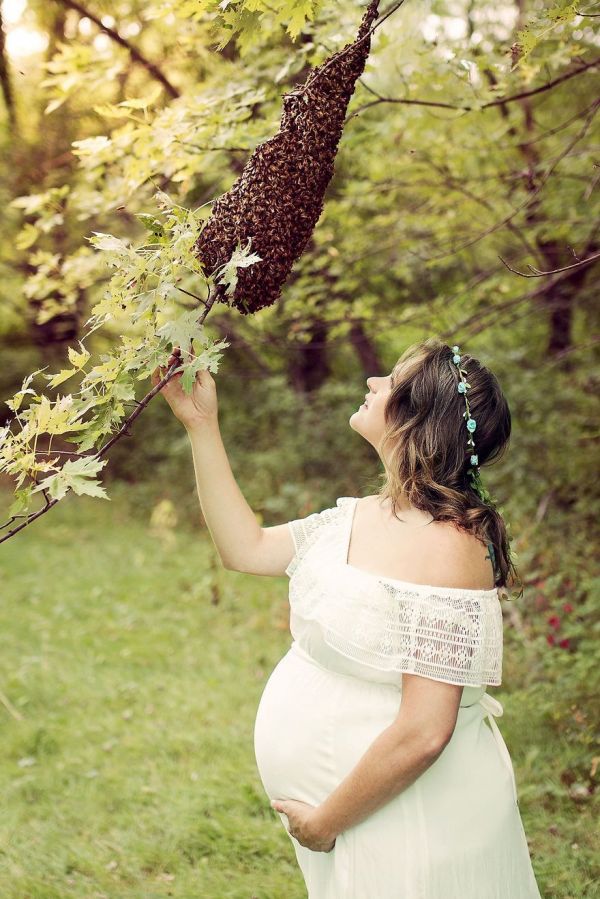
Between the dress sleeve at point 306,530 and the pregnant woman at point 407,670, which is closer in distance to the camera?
the pregnant woman at point 407,670

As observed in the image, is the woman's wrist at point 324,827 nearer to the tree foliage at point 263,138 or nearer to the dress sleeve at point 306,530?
the dress sleeve at point 306,530

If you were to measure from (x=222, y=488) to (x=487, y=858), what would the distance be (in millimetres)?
1097

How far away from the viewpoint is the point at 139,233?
887cm

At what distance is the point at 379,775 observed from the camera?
1.82m

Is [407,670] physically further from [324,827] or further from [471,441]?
[471,441]

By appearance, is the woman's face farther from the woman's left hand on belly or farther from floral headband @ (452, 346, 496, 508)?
the woman's left hand on belly

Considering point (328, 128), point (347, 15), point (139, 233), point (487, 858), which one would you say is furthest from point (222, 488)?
point (139, 233)

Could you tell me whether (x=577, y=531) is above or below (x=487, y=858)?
below

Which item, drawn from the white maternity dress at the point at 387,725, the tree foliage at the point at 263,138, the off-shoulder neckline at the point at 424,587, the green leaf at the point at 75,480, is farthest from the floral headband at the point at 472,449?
the green leaf at the point at 75,480

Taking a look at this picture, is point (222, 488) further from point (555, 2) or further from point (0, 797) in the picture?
point (0, 797)

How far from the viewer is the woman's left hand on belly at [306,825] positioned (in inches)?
77.3

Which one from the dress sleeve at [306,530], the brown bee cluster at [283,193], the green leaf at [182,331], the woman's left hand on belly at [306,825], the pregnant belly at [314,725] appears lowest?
the woman's left hand on belly at [306,825]

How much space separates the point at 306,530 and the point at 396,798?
2.37 feet

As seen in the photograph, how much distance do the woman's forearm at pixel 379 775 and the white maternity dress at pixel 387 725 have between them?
0.22ft
